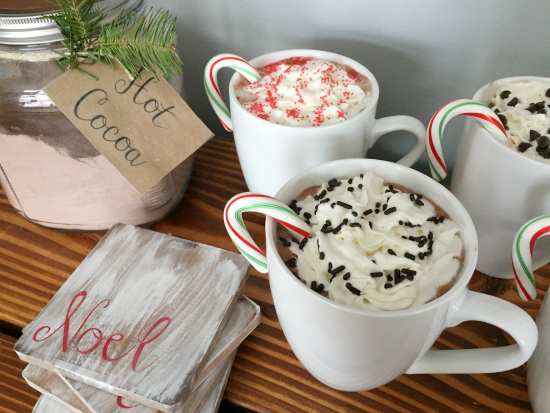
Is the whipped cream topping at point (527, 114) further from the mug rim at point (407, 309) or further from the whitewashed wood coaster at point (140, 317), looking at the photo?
the whitewashed wood coaster at point (140, 317)

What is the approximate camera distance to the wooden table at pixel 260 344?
2.04 ft

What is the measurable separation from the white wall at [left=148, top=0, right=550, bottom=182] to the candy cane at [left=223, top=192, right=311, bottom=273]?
0.51m

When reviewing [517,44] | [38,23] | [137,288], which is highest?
[38,23]

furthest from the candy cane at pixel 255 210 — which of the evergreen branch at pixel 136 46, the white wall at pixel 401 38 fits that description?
the white wall at pixel 401 38

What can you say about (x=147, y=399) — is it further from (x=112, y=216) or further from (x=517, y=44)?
(x=517, y=44)

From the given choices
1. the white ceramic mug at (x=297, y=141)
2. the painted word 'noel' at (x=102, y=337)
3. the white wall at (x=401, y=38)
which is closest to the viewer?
the painted word 'noel' at (x=102, y=337)

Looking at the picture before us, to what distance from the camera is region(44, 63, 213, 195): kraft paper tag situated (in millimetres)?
606

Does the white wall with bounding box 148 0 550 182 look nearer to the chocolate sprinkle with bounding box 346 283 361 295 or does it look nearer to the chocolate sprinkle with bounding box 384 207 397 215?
the chocolate sprinkle with bounding box 384 207 397 215

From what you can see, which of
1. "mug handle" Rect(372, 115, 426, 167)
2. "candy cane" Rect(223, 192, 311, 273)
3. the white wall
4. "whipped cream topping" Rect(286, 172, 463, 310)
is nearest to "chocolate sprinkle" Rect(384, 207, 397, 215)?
"whipped cream topping" Rect(286, 172, 463, 310)

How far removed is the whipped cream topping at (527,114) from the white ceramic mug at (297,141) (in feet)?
0.43

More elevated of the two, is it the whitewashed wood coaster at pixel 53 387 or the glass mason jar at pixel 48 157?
the glass mason jar at pixel 48 157

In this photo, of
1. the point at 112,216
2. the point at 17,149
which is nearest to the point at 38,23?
the point at 17,149

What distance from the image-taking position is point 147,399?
53cm

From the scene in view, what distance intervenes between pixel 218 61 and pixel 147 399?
0.57m
